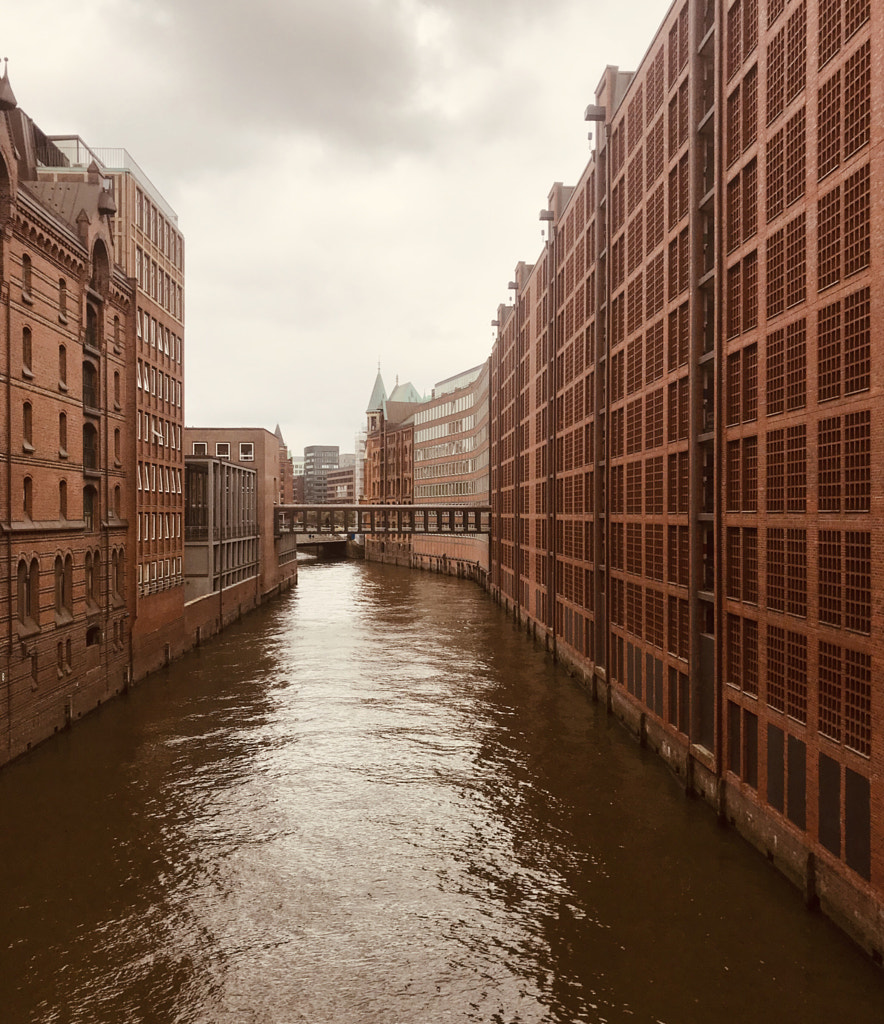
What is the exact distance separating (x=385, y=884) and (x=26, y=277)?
25.0 m

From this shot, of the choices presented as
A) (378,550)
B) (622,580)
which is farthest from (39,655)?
(378,550)

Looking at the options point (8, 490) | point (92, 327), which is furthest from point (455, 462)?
point (8, 490)

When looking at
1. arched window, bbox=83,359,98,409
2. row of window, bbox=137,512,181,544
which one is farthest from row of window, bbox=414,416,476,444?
arched window, bbox=83,359,98,409

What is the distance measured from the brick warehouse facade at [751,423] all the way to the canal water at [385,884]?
219 centimetres

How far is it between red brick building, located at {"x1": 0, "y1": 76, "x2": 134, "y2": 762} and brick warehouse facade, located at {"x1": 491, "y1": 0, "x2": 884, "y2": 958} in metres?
23.3

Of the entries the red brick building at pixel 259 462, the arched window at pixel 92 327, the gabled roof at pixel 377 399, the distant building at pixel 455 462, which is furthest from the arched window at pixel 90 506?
the gabled roof at pixel 377 399

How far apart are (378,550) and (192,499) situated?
100 meters

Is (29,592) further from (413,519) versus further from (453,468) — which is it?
(453,468)

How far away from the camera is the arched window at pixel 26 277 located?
28891 mm

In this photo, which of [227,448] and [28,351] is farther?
[227,448]

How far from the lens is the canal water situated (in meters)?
15.1

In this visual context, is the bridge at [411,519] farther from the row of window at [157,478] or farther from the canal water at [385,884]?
the canal water at [385,884]

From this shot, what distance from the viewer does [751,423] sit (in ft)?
69.5

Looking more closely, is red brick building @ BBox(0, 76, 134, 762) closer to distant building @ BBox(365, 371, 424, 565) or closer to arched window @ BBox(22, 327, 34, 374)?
arched window @ BBox(22, 327, 34, 374)
